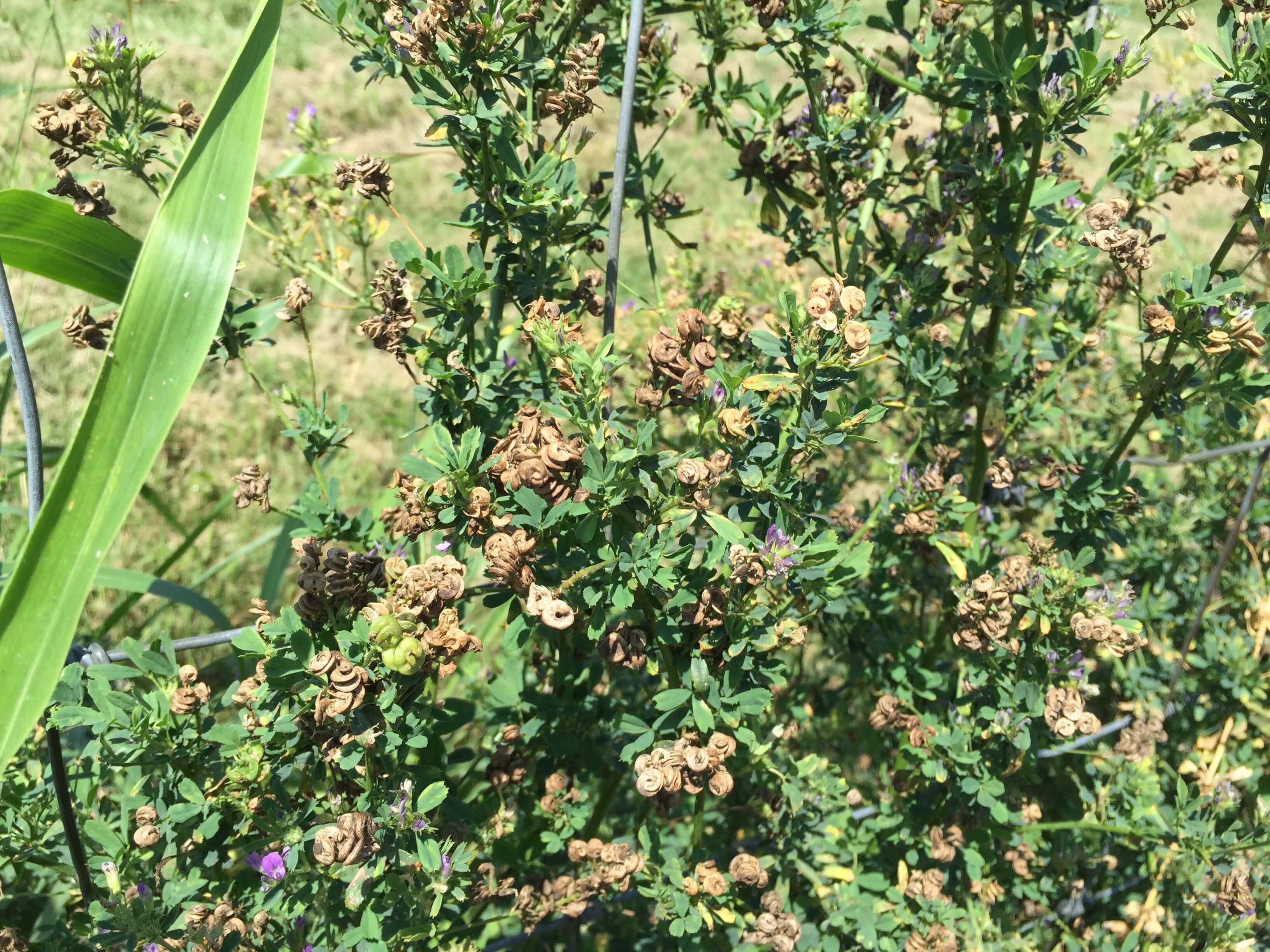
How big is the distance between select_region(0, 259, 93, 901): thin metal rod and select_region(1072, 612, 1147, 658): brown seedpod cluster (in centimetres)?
126

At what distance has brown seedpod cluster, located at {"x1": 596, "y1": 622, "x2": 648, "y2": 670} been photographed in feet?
3.79

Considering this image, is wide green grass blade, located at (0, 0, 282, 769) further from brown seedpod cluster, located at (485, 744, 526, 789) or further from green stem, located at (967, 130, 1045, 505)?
green stem, located at (967, 130, 1045, 505)

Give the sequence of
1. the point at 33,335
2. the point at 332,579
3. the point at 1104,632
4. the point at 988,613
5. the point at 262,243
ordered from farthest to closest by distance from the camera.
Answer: the point at 262,243
the point at 33,335
the point at 988,613
the point at 1104,632
the point at 332,579

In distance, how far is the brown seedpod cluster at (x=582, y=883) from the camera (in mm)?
1262

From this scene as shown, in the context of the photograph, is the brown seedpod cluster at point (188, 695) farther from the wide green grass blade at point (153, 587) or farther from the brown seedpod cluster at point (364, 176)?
the wide green grass blade at point (153, 587)

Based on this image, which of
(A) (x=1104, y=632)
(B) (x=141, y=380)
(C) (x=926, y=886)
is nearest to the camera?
(B) (x=141, y=380)

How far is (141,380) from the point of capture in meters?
0.98

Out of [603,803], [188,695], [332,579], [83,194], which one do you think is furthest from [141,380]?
[603,803]

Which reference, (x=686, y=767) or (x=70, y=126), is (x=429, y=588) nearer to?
(x=686, y=767)

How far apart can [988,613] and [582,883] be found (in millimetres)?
703

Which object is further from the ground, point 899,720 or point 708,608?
point 708,608

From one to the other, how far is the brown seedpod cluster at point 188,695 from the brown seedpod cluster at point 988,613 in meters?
1.04

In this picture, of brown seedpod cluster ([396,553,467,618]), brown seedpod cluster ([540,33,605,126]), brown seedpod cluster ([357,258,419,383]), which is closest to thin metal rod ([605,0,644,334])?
brown seedpod cluster ([540,33,605,126])

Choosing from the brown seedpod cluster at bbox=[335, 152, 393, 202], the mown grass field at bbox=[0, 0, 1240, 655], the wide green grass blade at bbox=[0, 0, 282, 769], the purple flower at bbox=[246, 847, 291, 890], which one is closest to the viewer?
the wide green grass blade at bbox=[0, 0, 282, 769]
